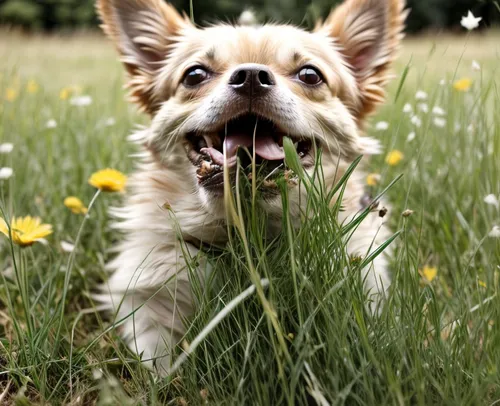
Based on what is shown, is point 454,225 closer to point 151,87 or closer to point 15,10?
point 151,87

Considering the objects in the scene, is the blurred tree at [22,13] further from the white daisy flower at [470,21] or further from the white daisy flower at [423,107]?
the white daisy flower at [470,21]

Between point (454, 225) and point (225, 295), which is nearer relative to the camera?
point (225, 295)

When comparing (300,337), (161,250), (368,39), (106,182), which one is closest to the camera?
(300,337)

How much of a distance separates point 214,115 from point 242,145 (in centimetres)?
21

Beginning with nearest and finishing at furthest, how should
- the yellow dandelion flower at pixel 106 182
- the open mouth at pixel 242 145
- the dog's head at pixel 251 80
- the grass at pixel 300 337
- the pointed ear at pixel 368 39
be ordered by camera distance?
the grass at pixel 300 337 → the open mouth at pixel 242 145 → the dog's head at pixel 251 80 → the yellow dandelion flower at pixel 106 182 → the pointed ear at pixel 368 39

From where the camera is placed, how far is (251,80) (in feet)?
6.97

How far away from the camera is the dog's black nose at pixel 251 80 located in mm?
2126

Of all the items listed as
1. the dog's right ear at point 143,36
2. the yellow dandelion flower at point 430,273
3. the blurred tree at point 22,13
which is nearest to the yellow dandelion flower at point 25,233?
the dog's right ear at point 143,36

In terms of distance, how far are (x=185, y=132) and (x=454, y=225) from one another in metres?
1.30

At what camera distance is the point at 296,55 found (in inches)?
100.0

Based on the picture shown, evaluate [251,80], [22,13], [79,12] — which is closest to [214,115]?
[251,80]

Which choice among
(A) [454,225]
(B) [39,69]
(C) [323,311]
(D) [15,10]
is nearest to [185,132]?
(C) [323,311]

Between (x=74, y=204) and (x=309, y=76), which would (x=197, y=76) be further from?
(x=74, y=204)

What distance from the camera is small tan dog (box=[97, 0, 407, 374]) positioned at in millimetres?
2188
